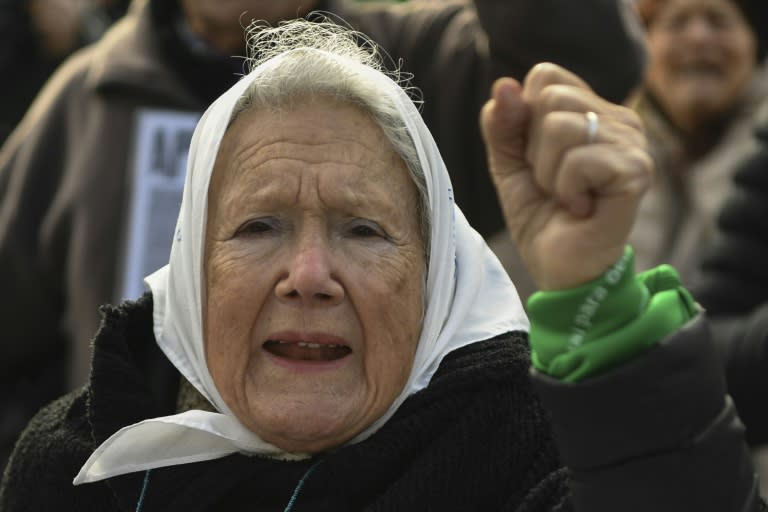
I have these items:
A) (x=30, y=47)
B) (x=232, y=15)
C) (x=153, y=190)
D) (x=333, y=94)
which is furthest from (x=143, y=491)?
(x=30, y=47)

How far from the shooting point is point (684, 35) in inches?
208

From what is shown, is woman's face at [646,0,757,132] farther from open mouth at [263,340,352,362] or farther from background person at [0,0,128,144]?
open mouth at [263,340,352,362]

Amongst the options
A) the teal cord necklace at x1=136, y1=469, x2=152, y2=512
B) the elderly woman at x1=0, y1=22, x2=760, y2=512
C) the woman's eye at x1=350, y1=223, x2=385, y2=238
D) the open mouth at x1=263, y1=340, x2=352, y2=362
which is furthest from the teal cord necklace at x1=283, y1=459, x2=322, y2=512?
the woman's eye at x1=350, y1=223, x2=385, y2=238

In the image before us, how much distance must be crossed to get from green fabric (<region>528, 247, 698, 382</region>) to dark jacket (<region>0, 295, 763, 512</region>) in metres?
0.03

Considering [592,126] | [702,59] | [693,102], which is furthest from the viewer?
[702,59]

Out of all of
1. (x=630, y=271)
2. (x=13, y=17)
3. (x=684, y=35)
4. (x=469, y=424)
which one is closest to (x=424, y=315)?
(x=469, y=424)

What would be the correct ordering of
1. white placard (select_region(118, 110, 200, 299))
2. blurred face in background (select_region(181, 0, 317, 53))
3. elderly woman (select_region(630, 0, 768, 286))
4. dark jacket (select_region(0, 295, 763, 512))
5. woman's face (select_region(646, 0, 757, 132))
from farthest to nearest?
woman's face (select_region(646, 0, 757, 132)) → elderly woman (select_region(630, 0, 768, 286)) → blurred face in background (select_region(181, 0, 317, 53)) → white placard (select_region(118, 110, 200, 299)) → dark jacket (select_region(0, 295, 763, 512))

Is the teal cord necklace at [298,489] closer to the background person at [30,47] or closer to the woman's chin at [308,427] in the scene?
the woman's chin at [308,427]

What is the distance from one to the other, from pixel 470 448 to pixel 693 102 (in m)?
2.75

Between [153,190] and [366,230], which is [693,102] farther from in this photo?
[366,230]

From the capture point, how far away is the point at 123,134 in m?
4.52

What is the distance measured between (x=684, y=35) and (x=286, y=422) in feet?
10.1

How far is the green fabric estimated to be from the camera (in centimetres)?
224

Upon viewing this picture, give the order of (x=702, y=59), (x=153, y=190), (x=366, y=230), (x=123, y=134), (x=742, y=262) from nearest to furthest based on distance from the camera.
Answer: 1. (x=366, y=230)
2. (x=742, y=262)
3. (x=153, y=190)
4. (x=123, y=134)
5. (x=702, y=59)
